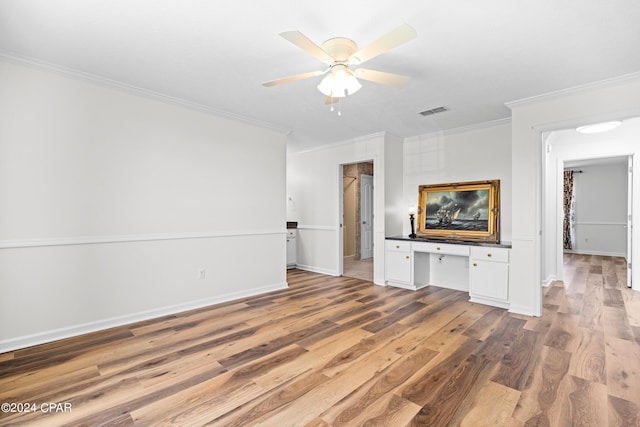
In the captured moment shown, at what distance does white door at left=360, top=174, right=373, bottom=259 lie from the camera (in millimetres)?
7734

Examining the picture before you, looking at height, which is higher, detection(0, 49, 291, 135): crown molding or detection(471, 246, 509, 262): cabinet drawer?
detection(0, 49, 291, 135): crown molding

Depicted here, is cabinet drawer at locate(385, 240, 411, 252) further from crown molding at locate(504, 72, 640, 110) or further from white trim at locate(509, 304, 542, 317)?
crown molding at locate(504, 72, 640, 110)

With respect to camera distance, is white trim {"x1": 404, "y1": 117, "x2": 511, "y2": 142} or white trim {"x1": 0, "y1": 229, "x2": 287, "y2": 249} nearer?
white trim {"x1": 0, "y1": 229, "x2": 287, "y2": 249}

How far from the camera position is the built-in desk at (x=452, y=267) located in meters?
3.81

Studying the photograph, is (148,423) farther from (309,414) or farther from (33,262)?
(33,262)

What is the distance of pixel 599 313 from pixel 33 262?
19.5 feet

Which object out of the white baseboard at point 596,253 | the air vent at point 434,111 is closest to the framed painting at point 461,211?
the air vent at point 434,111

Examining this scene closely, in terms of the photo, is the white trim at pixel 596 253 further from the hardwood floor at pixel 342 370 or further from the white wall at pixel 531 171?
the white wall at pixel 531 171

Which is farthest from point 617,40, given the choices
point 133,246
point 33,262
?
point 33,262

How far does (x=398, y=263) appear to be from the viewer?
15.7 ft

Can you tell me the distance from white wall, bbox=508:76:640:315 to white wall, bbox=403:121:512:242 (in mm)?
681

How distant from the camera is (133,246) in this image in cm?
327

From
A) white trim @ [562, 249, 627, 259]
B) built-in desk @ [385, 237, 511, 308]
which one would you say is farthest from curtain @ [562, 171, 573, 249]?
built-in desk @ [385, 237, 511, 308]

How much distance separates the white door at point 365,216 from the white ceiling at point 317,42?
4.28 m
